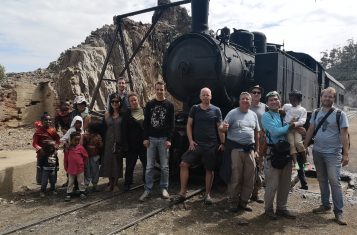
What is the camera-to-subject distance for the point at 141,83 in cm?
2112

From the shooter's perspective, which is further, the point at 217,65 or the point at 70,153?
the point at 217,65

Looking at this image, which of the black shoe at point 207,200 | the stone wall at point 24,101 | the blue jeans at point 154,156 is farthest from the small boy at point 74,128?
the stone wall at point 24,101

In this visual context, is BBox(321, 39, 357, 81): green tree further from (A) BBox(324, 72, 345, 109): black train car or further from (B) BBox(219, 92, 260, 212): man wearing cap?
(B) BBox(219, 92, 260, 212): man wearing cap

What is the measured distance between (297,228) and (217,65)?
320 centimetres

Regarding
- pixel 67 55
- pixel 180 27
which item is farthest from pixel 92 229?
pixel 180 27

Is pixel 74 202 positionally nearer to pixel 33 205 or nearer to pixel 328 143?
pixel 33 205

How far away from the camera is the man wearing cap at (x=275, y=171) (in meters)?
4.89

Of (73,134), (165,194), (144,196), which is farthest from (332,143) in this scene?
(73,134)

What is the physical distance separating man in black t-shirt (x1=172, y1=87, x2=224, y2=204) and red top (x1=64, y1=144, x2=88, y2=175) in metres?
1.76

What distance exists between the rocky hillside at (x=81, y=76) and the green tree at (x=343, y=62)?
166 ft

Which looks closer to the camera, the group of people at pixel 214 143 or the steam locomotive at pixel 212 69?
the group of people at pixel 214 143

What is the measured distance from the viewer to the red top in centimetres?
591

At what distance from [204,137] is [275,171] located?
120 centimetres

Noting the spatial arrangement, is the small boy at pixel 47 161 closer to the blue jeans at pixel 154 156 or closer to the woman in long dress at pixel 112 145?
the woman in long dress at pixel 112 145
